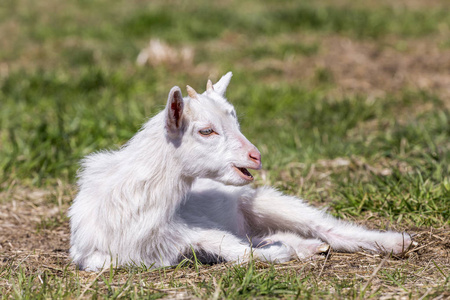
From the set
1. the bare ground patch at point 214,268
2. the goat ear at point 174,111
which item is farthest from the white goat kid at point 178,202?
the bare ground patch at point 214,268

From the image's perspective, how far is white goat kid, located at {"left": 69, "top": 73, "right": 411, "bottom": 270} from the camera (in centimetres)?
339

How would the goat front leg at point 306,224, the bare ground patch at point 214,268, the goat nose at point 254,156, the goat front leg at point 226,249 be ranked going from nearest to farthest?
the bare ground patch at point 214,268 → the goat nose at point 254,156 → the goat front leg at point 226,249 → the goat front leg at point 306,224

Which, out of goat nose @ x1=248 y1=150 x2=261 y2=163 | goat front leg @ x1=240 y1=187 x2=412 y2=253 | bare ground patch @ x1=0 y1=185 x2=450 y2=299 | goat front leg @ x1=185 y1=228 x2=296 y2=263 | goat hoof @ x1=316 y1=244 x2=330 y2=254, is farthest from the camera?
goat front leg @ x1=240 y1=187 x2=412 y2=253

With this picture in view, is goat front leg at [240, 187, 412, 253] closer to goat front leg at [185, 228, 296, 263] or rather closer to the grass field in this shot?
the grass field

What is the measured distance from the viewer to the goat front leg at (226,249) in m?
3.62

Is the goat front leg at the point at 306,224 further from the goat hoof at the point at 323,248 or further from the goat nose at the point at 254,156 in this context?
the goat nose at the point at 254,156

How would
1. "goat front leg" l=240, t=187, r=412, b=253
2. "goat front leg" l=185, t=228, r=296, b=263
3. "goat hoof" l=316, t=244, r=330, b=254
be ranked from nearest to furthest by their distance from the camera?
"goat front leg" l=185, t=228, r=296, b=263
"goat hoof" l=316, t=244, r=330, b=254
"goat front leg" l=240, t=187, r=412, b=253

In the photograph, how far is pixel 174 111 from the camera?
3.33 metres

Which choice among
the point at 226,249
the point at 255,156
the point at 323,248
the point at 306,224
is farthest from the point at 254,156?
the point at 306,224

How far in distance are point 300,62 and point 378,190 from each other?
4411 mm

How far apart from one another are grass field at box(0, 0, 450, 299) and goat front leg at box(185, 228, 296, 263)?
0.30 ft

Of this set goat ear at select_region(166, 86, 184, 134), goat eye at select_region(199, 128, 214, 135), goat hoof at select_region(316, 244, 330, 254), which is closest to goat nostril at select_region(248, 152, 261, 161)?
goat eye at select_region(199, 128, 214, 135)

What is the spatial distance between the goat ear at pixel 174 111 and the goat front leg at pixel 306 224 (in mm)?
1077

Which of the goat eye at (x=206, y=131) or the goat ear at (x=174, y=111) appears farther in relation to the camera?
the goat eye at (x=206, y=131)
